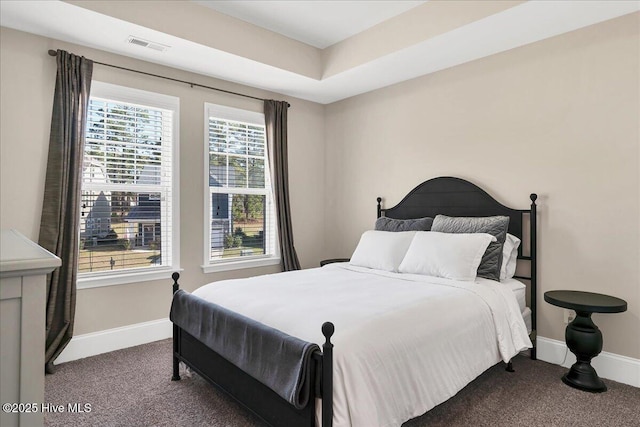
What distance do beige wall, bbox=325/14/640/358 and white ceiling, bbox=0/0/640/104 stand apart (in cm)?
19

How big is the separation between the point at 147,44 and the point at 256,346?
2.68 metres

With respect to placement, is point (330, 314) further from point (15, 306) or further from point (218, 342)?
point (15, 306)

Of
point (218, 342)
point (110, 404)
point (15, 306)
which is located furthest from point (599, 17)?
point (110, 404)

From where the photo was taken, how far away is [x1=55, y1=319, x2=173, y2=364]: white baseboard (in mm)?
3076

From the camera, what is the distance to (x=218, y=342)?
2160mm

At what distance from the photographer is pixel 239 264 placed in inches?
164

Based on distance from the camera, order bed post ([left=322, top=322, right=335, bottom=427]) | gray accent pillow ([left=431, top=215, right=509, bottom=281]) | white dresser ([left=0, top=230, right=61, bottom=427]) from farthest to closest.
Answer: gray accent pillow ([left=431, top=215, right=509, bottom=281]), bed post ([left=322, top=322, right=335, bottom=427]), white dresser ([left=0, top=230, right=61, bottom=427])

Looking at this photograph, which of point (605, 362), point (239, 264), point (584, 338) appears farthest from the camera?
point (239, 264)

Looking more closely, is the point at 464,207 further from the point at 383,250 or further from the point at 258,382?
the point at 258,382

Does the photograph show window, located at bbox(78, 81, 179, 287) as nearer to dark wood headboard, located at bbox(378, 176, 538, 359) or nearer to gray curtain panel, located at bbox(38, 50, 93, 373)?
gray curtain panel, located at bbox(38, 50, 93, 373)

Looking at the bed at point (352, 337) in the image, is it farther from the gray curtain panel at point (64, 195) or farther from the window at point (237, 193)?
the window at point (237, 193)

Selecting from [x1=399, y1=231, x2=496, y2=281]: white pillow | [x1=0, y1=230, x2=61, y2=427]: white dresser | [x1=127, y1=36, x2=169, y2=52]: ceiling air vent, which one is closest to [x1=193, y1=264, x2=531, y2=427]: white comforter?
[x1=399, y1=231, x2=496, y2=281]: white pillow

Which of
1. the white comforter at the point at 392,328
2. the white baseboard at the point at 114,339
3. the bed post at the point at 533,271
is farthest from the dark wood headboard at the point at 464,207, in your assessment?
the white baseboard at the point at 114,339

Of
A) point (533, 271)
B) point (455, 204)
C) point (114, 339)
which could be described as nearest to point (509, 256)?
point (533, 271)
